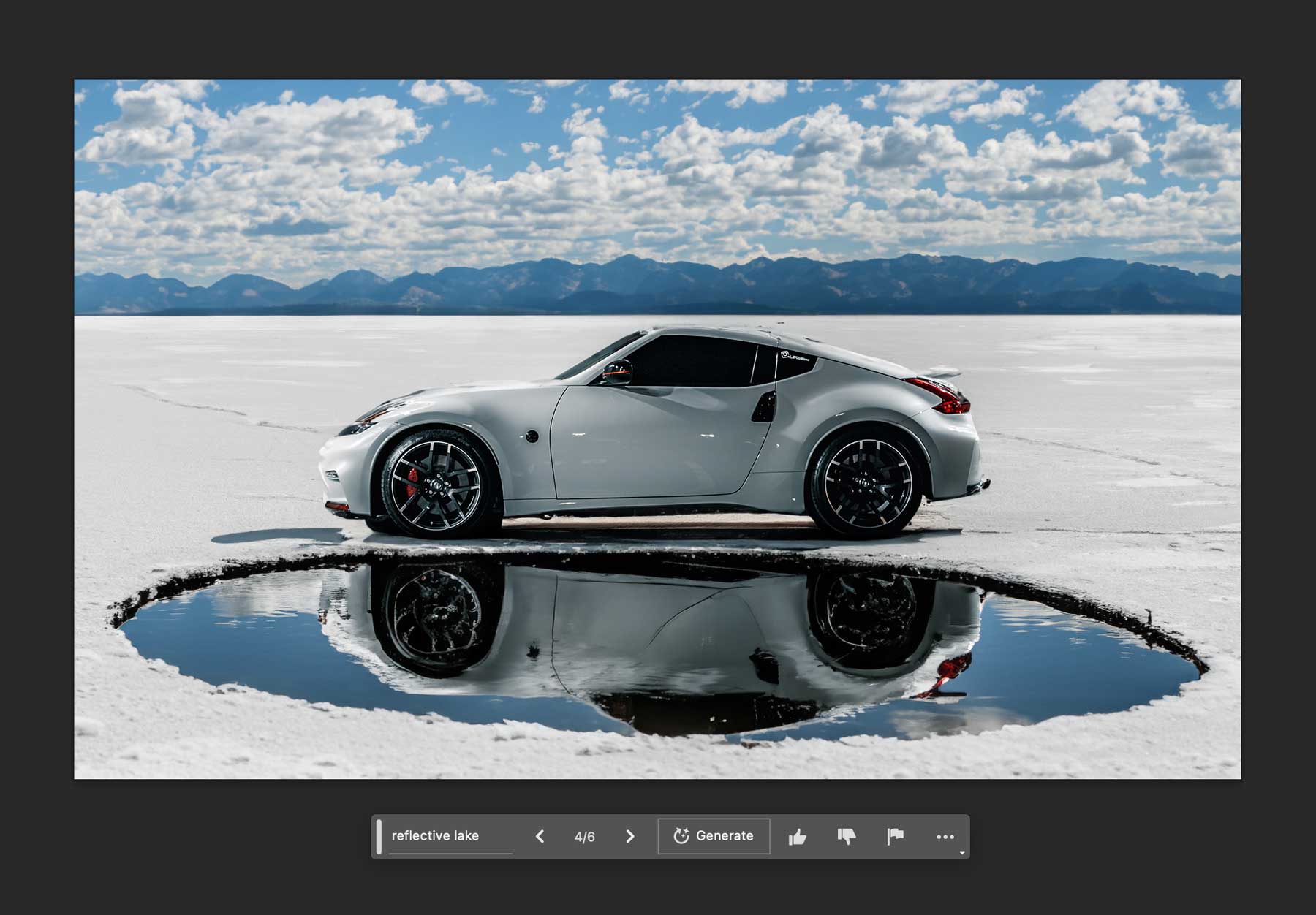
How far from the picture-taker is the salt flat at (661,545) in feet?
12.9

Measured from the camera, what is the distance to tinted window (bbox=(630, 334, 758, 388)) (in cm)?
776

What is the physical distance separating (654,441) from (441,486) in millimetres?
1350

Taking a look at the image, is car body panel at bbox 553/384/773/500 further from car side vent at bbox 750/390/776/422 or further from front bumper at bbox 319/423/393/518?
front bumper at bbox 319/423/393/518

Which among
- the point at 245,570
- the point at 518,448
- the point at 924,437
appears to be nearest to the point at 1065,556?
the point at 924,437

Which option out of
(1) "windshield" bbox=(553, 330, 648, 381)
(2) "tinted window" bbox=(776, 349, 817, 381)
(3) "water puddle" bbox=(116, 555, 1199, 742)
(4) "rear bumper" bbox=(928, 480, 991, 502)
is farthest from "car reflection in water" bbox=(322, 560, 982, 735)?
(2) "tinted window" bbox=(776, 349, 817, 381)

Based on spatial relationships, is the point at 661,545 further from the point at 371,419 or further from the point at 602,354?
the point at 371,419

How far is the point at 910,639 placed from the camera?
543 centimetres

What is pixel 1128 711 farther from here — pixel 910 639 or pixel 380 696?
pixel 380 696

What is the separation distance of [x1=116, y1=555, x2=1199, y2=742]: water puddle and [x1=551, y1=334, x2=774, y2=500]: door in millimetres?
737

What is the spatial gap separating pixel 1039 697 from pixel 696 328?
3.90 metres

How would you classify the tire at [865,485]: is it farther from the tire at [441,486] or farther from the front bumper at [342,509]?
the front bumper at [342,509]

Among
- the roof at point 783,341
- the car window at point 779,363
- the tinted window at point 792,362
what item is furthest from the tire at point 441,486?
the tinted window at point 792,362

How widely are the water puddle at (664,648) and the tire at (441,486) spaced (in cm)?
70

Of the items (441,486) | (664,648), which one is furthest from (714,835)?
(441,486)
